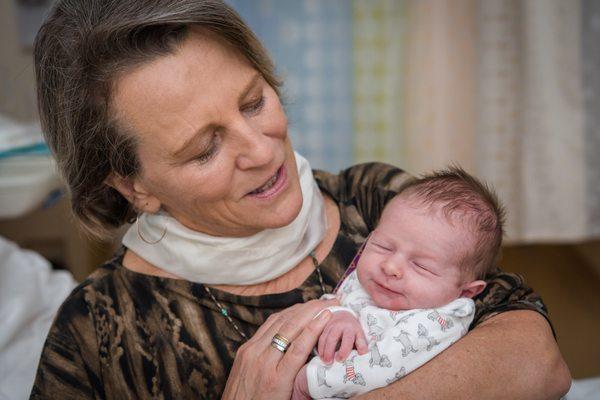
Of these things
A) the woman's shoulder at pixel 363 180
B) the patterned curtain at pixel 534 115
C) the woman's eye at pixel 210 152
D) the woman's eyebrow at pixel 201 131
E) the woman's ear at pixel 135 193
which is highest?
the woman's eyebrow at pixel 201 131

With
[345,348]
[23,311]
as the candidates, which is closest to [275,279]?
[345,348]

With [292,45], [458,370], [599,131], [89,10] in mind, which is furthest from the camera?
[292,45]

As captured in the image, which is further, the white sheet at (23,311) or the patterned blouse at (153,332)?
the white sheet at (23,311)

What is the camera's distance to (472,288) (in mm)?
1400

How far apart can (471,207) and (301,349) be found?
18.3 inches

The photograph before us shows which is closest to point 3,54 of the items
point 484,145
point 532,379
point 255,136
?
point 484,145

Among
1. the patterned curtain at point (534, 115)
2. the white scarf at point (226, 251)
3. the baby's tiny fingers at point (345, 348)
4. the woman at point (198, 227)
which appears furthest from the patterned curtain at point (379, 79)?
the baby's tiny fingers at point (345, 348)

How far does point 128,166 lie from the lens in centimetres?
142

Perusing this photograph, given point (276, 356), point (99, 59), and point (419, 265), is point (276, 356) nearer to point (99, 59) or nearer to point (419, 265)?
point (419, 265)

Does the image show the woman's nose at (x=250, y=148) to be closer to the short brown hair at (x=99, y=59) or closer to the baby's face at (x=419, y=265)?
the short brown hair at (x=99, y=59)

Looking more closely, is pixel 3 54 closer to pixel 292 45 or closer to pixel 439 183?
pixel 292 45

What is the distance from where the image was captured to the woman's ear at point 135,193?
4.87 ft

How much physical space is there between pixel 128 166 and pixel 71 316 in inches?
14.0

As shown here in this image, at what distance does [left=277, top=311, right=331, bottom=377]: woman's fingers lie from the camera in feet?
4.19
